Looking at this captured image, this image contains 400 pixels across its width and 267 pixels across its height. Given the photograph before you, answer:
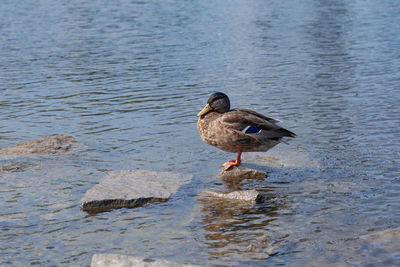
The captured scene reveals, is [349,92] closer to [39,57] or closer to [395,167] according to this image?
[395,167]

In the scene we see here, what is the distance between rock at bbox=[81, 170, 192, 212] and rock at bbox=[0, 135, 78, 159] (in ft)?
5.16

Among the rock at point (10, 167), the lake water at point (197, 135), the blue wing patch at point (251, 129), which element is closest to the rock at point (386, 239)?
the lake water at point (197, 135)

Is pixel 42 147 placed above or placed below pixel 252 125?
below

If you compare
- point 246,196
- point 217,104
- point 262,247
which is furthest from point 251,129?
point 262,247

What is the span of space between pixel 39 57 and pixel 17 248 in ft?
44.5

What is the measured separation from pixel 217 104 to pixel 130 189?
6.29ft

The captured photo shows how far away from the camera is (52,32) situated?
23.6 m

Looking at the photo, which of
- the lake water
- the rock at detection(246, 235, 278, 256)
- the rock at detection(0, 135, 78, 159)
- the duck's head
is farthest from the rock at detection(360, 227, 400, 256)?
the rock at detection(0, 135, 78, 159)

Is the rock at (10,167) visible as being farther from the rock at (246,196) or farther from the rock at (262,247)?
the rock at (262,247)

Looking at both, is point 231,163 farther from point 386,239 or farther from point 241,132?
point 386,239

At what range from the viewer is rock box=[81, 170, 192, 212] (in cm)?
609

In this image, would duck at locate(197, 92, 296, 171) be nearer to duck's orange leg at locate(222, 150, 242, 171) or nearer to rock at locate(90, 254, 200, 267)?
duck's orange leg at locate(222, 150, 242, 171)

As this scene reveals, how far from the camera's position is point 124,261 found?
4594mm

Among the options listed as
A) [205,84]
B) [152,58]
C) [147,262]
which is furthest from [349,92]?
[147,262]
